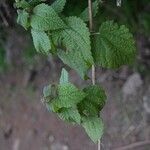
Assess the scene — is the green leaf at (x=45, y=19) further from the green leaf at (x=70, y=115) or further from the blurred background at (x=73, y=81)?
the blurred background at (x=73, y=81)

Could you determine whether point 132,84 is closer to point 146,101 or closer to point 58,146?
point 146,101

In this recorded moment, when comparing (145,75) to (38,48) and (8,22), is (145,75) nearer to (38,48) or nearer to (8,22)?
(8,22)

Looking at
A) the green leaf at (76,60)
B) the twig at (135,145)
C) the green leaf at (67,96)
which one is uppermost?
the green leaf at (76,60)

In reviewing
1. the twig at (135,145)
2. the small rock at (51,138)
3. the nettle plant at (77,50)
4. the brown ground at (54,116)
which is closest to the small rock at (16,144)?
the brown ground at (54,116)

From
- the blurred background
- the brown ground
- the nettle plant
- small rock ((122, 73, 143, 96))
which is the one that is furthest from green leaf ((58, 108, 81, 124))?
small rock ((122, 73, 143, 96))

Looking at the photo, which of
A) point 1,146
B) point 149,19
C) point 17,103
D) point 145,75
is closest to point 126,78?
point 145,75

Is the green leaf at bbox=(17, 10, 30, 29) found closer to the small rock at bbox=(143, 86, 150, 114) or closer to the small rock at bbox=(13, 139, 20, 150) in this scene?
the small rock at bbox=(143, 86, 150, 114)
